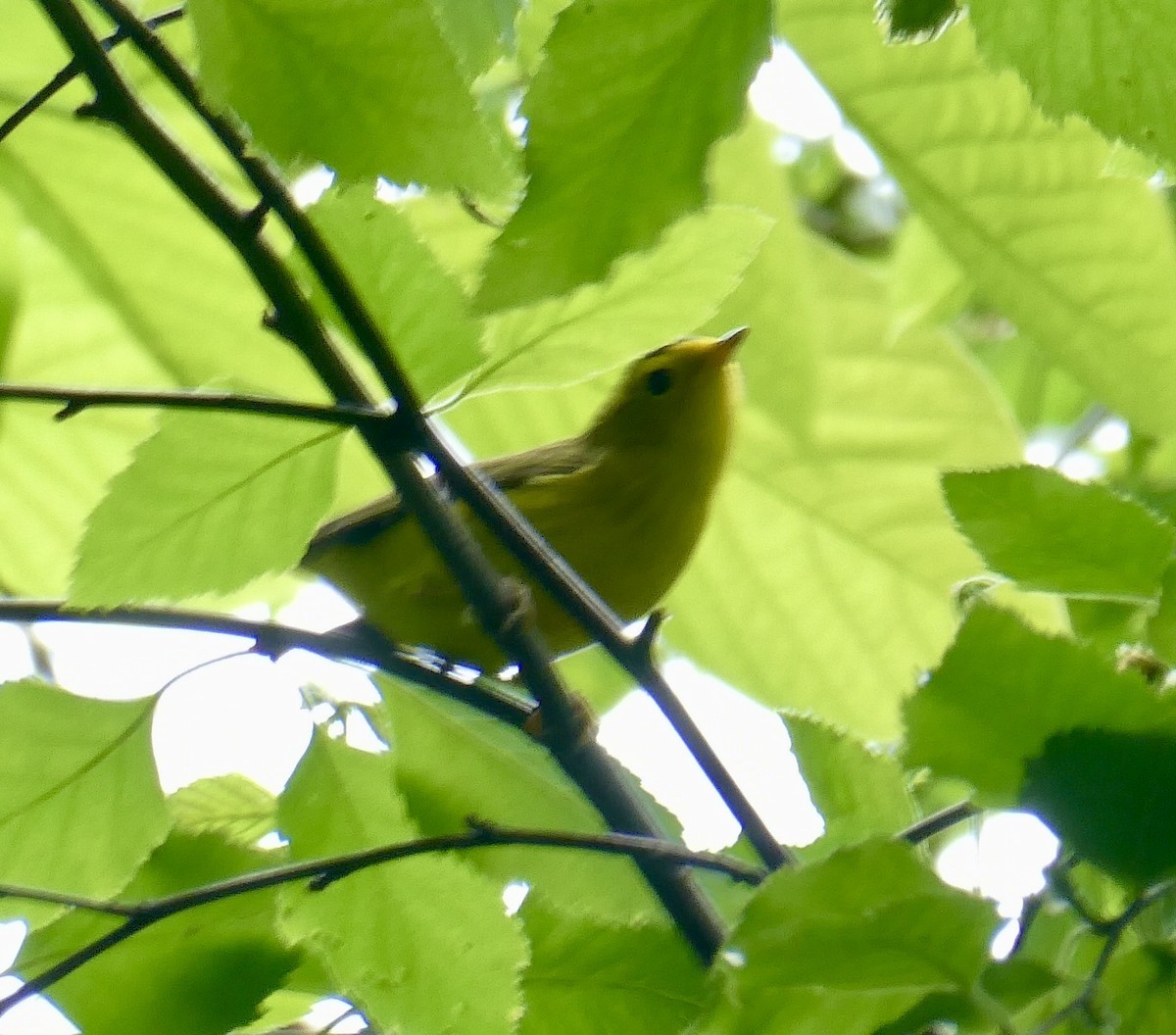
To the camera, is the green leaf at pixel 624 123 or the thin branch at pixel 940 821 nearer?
the green leaf at pixel 624 123

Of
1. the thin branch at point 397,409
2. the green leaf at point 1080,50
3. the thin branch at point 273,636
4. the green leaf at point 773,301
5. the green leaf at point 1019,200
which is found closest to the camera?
the green leaf at point 1080,50

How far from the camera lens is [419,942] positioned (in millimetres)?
644

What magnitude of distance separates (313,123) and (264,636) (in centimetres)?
37

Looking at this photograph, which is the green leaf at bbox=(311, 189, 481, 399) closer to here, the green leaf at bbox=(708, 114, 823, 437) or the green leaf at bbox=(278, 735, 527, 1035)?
the green leaf at bbox=(278, 735, 527, 1035)

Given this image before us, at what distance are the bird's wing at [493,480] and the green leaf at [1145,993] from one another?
1.27 m

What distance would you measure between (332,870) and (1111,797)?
0.31 m

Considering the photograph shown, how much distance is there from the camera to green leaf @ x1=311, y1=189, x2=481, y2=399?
64 centimetres

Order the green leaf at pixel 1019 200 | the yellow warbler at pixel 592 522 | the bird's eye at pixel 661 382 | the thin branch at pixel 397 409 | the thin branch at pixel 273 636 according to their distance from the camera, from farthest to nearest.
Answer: the bird's eye at pixel 661 382 → the yellow warbler at pixel 592 522 → the green leaf at pixel 1019 200 → the thin branch at pixel 273 636 → the thin branch at pixel 397 409

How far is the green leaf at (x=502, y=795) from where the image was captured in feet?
2.36

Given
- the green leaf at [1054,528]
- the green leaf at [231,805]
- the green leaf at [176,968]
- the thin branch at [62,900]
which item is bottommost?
the green leaf at [1054,528]

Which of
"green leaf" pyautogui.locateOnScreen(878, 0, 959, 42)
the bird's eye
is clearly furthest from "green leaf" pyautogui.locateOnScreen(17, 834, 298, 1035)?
the bird's eye

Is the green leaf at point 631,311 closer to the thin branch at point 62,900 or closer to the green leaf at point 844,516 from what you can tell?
the thin branch at point 62,900

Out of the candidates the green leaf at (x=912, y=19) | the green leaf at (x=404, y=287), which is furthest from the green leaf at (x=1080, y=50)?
the green leaf at (x=404, y=287)

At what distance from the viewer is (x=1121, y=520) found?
0.57 meters
